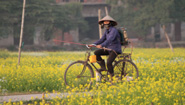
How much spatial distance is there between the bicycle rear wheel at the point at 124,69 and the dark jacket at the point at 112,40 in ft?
1.64

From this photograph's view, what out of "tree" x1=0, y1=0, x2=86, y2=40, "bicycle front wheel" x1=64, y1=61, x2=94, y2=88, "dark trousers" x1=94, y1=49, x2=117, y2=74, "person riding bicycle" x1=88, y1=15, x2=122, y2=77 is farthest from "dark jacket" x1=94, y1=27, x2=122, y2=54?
"tree" x1=0, y1=0, x2=86, y2=40

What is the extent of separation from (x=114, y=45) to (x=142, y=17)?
81.6ft

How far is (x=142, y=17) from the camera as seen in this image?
3284cm

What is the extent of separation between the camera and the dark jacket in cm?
851

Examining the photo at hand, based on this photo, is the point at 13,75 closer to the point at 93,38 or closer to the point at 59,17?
the point at 59,17

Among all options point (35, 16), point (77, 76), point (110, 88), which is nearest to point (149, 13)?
point (35, 16)

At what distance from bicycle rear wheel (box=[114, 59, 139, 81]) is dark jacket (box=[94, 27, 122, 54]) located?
500 mm

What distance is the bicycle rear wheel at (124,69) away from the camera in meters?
9.08

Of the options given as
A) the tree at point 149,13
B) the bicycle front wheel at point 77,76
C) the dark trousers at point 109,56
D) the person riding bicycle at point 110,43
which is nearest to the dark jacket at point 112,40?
the person riding bicycle at point 110,43

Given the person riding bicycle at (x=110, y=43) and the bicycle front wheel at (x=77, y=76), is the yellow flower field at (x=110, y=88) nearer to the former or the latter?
the bicycle front wheel at (x=77, y=76)

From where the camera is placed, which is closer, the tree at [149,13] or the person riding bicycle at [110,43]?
the person riding bicycle at [110,43]

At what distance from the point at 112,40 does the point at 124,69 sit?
111 centimetres

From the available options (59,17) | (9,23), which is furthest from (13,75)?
(59,17)

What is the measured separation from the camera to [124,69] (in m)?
9.16
